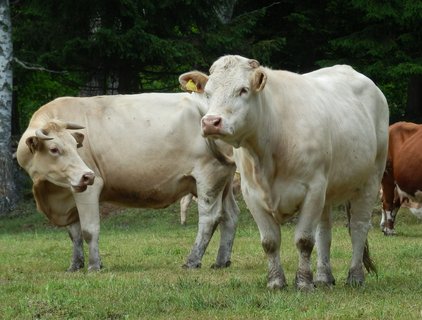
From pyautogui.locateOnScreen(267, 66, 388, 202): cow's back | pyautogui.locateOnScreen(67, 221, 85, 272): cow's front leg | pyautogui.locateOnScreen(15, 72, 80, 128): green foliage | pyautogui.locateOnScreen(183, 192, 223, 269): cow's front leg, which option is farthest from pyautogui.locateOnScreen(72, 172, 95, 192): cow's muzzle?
pyautogui.locateOnScreen(15, 72, 80, 128): green foliage

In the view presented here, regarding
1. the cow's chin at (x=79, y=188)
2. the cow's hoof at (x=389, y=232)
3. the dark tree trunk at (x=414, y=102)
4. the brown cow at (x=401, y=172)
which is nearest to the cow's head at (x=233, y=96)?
the cow's chin at (x=79, y=188)

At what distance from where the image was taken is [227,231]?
41.6ft

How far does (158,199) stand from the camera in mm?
12711

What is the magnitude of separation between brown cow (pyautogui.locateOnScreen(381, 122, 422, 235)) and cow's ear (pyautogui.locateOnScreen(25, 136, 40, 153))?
8107 millimetres

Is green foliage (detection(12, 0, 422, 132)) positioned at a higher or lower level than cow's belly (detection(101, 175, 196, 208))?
lower

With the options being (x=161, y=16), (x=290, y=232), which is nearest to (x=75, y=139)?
(x=290, y=232)

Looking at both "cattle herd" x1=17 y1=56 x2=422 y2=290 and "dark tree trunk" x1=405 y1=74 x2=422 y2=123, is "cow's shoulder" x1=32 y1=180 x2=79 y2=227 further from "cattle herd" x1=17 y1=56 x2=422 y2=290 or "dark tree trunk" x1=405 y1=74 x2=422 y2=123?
"dark tree trunk" x1=405 y1=74 x2=422 y2=123

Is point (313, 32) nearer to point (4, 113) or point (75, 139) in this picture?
point (4, 113)

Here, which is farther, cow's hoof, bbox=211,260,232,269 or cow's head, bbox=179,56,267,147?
cow's hoof, bbox=211,260,232,269

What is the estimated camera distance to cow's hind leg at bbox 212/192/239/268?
1227cm

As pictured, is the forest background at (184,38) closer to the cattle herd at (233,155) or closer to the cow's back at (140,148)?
the cow's back at (140,148)

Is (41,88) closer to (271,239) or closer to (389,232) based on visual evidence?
(389,232)

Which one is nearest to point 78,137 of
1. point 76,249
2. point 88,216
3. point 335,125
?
point 88,216

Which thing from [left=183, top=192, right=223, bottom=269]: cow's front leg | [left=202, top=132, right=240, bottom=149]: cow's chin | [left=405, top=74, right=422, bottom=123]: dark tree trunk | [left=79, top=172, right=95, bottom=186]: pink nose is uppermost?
[left=202, top=132, right=240, bottom=149]: cow's chin
